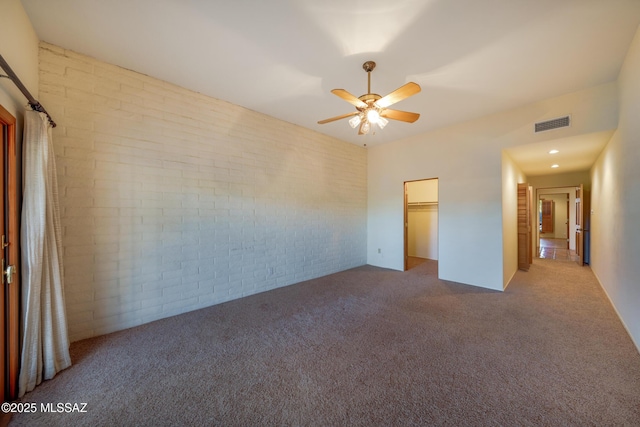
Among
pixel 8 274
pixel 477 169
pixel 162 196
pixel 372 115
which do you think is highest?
pixel 372 115

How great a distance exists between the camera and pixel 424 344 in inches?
88.6

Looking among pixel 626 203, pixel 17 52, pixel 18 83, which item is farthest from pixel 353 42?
pixel 626 203

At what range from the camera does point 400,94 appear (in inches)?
84.4

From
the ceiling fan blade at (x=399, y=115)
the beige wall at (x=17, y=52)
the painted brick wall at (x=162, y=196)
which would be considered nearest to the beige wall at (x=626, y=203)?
the ceiling fan blade at (x=399, y=115)

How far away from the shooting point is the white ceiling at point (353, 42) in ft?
6.02

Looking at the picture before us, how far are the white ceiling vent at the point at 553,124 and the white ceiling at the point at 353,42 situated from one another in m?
0.36

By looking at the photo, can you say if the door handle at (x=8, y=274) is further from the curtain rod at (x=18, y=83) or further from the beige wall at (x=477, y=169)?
the beige wall at (x=477, y=169)

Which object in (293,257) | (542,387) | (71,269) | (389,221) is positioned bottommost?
(542,387)

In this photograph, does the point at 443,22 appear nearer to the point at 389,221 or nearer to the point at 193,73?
the point at 193,73

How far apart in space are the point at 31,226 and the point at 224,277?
1963 mm

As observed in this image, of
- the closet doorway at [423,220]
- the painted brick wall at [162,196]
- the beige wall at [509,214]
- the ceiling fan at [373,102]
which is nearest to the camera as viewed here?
the ceiling fan at [373,102]

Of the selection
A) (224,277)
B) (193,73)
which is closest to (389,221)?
(224,277)

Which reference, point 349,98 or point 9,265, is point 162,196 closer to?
point 9,265

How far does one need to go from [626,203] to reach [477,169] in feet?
5.60
